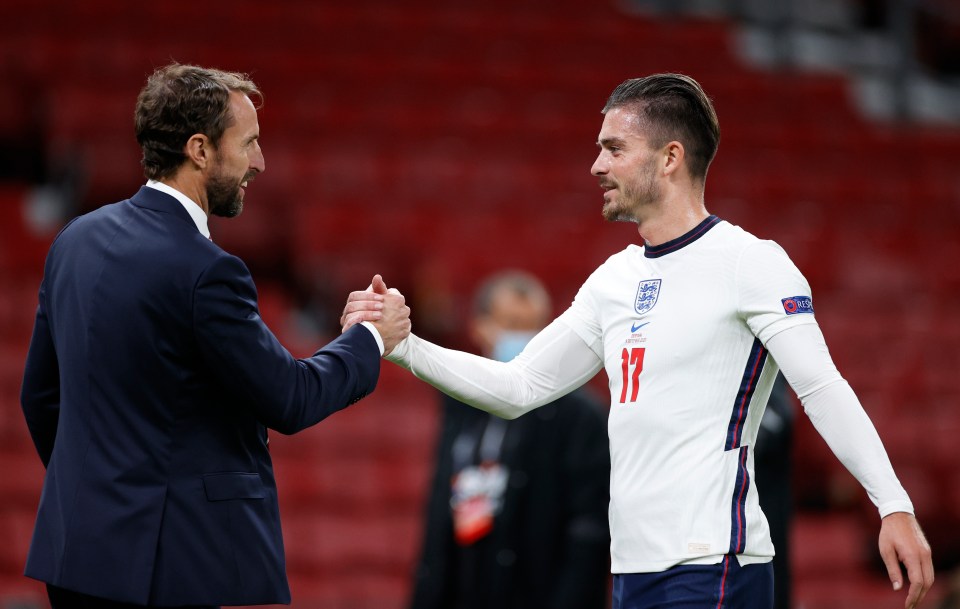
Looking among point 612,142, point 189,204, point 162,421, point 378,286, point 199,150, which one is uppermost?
point 612,142

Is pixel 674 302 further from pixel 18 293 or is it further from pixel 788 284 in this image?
pixel 18 293

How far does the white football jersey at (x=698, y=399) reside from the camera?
2.77m

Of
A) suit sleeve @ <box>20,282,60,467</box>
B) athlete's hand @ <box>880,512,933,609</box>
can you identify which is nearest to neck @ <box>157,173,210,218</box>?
suit sleeve @ <box>20,282,60,467</box>

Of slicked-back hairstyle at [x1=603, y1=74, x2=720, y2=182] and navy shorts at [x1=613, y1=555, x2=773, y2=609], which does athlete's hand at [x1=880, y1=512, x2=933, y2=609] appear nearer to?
navy shorts at [x1=613, y1=555, x2=773, y2=609]

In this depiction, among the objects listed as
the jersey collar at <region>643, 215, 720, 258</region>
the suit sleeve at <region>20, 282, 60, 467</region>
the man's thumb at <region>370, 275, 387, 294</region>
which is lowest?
the suit sleeve at <region>20, 282, 60, 467</region>

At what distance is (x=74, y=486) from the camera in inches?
107

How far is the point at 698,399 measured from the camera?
2814 mm

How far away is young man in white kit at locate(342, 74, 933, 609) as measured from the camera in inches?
108

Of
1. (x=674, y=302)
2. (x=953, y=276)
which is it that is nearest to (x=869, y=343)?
(x=953, y=276)

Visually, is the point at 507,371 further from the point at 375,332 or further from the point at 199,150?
the point at 199,150

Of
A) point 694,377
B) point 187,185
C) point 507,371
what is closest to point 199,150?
point 187,185

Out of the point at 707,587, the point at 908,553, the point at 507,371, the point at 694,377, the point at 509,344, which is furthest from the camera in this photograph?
the point at 509,344

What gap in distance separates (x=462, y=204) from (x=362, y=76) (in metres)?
1.55

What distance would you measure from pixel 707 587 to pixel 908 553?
1.34 feet
